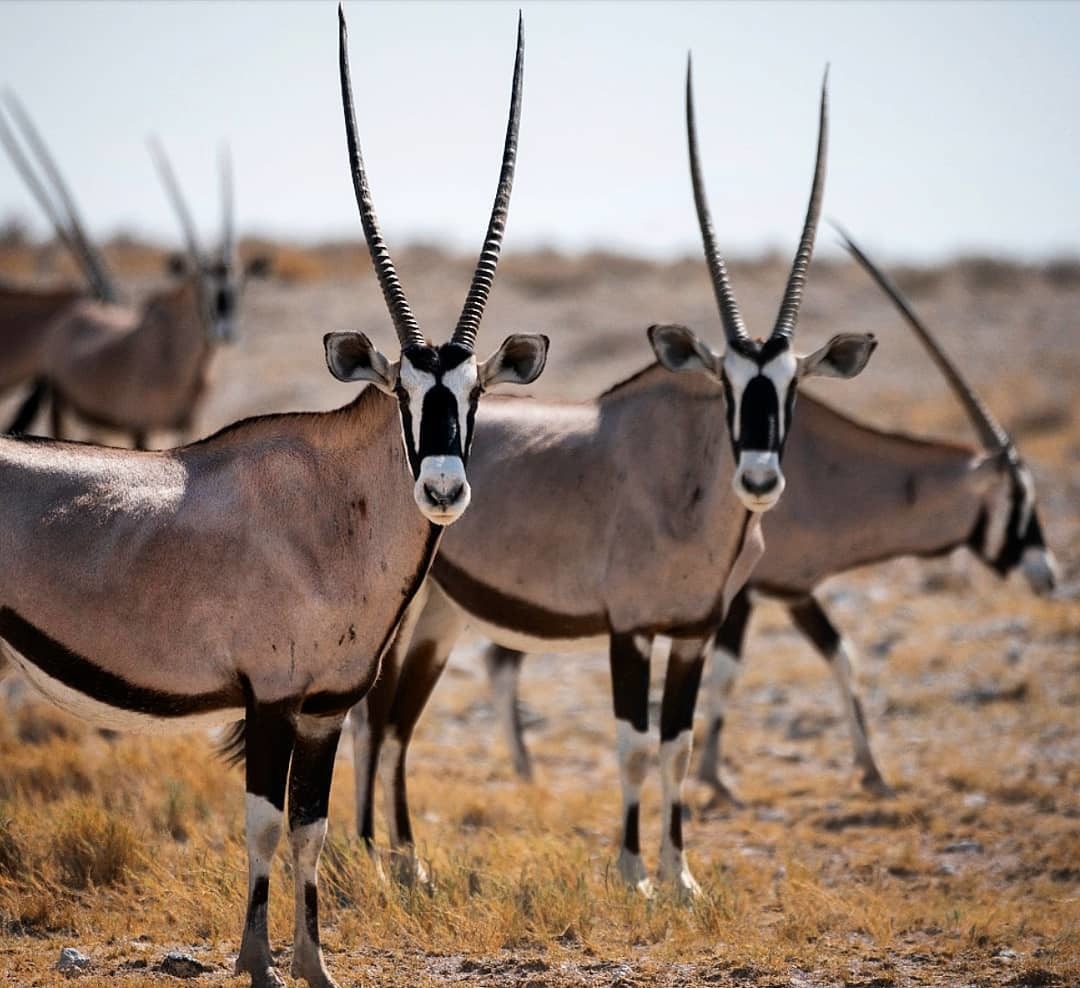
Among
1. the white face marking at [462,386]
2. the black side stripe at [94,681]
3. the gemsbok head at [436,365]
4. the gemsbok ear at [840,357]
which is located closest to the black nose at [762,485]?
the gemsbok ear at [840,357]

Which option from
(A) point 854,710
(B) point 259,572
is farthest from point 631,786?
(A) point 854,710

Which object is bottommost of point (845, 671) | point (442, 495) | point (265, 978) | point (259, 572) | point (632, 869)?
point (632, 869)

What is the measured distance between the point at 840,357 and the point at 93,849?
4.24 m

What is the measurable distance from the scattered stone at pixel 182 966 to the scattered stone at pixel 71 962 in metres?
0.29

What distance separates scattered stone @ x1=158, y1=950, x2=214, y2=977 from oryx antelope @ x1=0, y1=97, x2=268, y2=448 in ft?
28.3

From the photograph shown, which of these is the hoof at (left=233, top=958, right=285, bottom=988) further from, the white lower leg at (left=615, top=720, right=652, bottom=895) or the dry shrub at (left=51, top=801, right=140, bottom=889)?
the white lower leg at (left=615, top=720, right=652, bottom=895)

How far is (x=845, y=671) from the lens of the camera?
33.6ft

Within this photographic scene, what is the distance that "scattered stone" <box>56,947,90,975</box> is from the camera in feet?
19.3

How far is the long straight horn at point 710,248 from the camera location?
7.73 meters

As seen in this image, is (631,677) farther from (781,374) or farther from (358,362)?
(358,362)

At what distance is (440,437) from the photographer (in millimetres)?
5363

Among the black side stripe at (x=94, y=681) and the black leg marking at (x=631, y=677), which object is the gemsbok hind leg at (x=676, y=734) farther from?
the black side stripe at (x=94, y=681)

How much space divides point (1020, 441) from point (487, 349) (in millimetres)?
7406

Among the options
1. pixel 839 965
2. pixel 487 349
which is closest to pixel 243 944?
pixel 839 965
